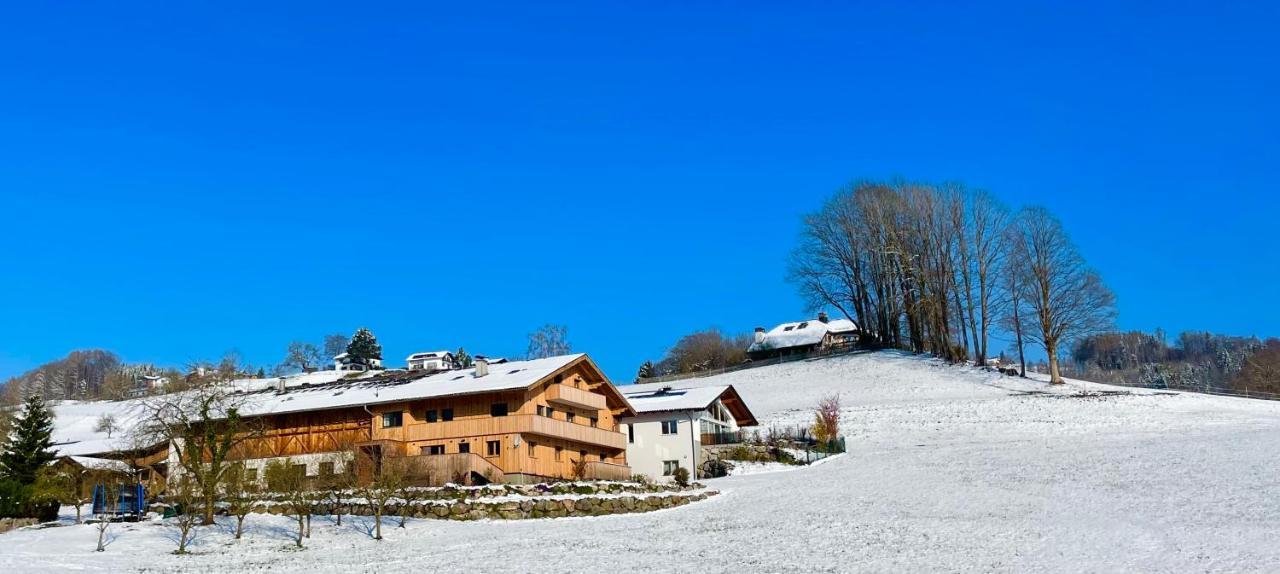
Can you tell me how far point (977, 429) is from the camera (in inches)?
2210

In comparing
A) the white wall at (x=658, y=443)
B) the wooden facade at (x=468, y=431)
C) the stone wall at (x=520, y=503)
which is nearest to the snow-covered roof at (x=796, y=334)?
the white wall at (x=658, y=443)

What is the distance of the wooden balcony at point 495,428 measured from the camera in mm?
42750

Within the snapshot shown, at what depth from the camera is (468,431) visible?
43281 mm

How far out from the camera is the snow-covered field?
77.2ft

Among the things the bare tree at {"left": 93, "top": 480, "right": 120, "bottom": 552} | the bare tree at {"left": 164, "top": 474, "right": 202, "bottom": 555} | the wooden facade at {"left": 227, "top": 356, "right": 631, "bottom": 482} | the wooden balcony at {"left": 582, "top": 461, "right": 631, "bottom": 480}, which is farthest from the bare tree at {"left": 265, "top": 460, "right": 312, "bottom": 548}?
the wooden balcony at {"left": 582, "top": 461, "right": 631, "bottom": 480}

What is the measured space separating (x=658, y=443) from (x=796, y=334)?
5606cm

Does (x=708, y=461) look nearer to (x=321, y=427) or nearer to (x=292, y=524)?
(x=321, y=427)

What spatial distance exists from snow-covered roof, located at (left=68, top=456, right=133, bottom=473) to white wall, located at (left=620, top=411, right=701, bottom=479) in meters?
22.6

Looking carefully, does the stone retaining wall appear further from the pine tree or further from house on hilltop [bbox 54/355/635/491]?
the pine tree

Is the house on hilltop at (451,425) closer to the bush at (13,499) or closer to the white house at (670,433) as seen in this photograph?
the white house at (670,433)

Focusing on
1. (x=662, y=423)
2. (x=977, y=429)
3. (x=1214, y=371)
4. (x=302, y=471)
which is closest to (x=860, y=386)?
(x=977, y=429)

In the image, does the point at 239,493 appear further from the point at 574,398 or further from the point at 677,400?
the point at 677,400

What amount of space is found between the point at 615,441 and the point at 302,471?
55.2 ft

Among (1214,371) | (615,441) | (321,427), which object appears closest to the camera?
(321,427)
